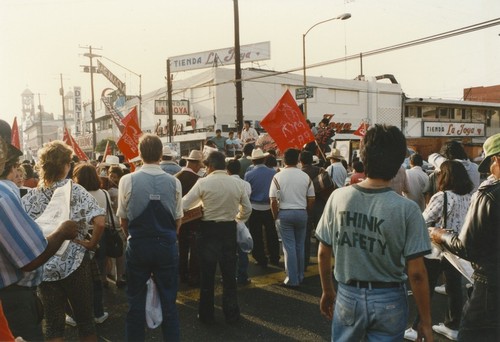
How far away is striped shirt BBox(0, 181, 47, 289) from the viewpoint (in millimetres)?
2016

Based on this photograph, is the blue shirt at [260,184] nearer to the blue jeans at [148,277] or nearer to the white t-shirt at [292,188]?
the white t-shirt at [292,188]

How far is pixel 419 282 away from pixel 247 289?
3903 millimetres

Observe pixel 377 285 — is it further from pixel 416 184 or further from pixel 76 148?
pixel 76 148

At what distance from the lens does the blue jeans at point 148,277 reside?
3812mm

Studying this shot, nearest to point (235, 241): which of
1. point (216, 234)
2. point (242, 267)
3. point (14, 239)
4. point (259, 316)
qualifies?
point (216, 234)

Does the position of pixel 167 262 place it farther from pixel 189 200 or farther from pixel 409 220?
pixel 409 220

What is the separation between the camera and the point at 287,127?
29.1 feet

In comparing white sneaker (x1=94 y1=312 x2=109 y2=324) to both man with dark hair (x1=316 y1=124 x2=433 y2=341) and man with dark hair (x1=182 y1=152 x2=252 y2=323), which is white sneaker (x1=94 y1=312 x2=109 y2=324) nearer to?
man with dark hair (x1=182 y1=152 x2=252 y2=323)

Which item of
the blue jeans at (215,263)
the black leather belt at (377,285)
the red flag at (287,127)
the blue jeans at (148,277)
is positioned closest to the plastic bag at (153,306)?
the blue jeans at (148,277)

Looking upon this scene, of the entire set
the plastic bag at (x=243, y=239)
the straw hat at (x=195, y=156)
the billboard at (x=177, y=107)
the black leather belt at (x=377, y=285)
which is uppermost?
the billboard at (x=177, y=107)

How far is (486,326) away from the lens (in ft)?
8.39

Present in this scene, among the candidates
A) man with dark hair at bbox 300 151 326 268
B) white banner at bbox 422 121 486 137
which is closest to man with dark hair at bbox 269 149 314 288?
man with dark hair at bbox 300 151 326 268

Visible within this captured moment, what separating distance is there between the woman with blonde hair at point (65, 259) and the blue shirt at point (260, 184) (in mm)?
3627

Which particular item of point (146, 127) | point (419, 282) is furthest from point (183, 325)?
point (146, 127)
